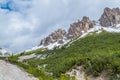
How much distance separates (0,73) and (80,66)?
6975 centimetres

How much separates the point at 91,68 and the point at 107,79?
899 centimetres

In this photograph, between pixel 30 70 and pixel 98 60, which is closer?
pixel 30 70

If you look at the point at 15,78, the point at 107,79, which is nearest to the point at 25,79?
the point at 15,78

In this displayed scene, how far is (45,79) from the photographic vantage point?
42469mm

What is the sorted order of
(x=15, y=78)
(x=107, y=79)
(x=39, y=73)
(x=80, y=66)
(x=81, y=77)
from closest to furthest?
(x=15, y=78) → (x=39, y=73) → (x=107, y=79) → (x=81, y=77) → (x=80, y=66)

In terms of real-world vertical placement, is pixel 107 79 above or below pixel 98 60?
below

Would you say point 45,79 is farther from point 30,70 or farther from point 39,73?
point 30,70

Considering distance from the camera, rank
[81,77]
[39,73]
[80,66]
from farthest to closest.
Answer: [80,66] → [81,77] → [39,73]

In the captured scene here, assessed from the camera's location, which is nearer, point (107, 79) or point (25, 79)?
point (25, 79)

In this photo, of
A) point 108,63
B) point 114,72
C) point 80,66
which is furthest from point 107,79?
point 80,66

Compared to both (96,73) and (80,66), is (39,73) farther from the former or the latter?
(80,66)

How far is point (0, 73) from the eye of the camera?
41188 millimetres

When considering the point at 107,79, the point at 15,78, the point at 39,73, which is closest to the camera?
the point at 15,78

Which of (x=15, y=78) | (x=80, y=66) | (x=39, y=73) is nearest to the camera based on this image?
(x=15, y=78)
